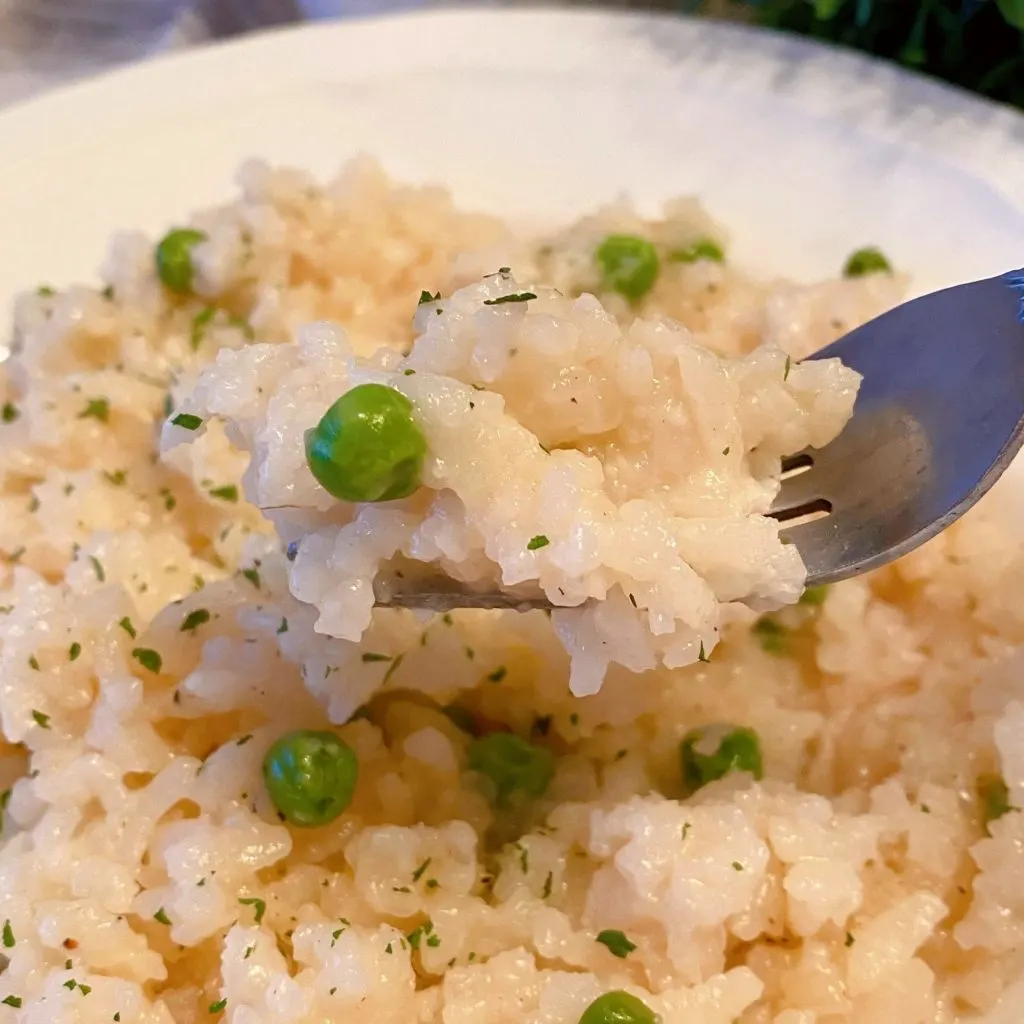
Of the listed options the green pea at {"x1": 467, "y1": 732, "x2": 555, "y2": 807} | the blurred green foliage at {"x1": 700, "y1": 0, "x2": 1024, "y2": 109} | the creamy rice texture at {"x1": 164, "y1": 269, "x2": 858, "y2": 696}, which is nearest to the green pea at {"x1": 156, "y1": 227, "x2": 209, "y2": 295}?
the creamy rice texture at {"x1": 164, "y1": 269, "x2": 858, "y2": 696}

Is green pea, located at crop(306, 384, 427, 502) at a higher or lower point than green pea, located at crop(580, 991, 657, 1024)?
higher

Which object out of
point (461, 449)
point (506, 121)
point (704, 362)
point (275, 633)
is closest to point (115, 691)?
point (275, 633)

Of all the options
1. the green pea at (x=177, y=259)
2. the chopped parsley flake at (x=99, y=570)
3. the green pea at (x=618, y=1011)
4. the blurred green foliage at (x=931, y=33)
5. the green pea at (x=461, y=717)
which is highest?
the blurred green foliage at (x=931, y=33)

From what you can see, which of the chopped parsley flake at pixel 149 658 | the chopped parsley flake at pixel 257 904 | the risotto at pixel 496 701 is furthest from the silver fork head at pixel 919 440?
the chopped parsley flake at pixel 149 658

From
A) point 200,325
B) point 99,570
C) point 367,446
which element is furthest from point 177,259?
point 367,446

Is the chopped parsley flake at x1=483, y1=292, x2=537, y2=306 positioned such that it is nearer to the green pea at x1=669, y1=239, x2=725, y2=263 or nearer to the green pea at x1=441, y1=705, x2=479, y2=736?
the green pea at x1=441, y1=705, x2=479, y2=736

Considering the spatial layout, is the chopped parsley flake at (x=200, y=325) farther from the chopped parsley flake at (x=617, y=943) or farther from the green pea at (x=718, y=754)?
the chopped parsley flake at (x=617, y=943)
